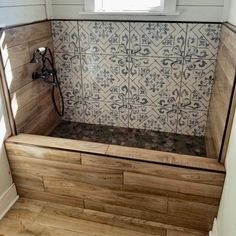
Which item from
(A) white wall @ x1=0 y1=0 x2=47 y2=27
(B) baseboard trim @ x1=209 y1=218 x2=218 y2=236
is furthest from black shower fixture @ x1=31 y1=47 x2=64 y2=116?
(B) baseboard trim @ x1=209 y1=218 x2=218 y2=236

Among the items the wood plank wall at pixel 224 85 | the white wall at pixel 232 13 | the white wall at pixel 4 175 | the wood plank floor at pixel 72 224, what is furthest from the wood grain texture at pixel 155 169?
the white wall at pixel 232 13

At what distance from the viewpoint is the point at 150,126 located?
2.31m

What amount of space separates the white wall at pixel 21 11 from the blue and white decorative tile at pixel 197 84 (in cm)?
123

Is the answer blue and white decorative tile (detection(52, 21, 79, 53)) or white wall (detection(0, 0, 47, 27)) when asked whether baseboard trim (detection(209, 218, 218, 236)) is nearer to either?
blue and white decorative tile (detection(52, 21, 79, 53))

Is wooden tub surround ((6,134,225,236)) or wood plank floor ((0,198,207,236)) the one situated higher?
wooden tub surround ((6,134,225,236))

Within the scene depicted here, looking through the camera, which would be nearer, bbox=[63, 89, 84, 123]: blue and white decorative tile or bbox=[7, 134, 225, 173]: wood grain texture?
bbox=[7, 134, 225, 173]: wood grain texture

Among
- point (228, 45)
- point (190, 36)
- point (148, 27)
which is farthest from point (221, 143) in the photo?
point (148, 27)

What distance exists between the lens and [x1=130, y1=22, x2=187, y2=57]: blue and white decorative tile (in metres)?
1.95

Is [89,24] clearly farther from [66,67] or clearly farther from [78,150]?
[78,150]

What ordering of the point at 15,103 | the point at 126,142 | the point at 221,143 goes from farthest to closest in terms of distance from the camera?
1. the point at 126,142
2. the point at 15,103
3. the point at 221,143

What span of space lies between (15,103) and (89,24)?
86 cm

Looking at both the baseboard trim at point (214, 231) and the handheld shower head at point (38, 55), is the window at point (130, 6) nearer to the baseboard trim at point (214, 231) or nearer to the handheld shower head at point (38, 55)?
the handheld shower head at point (38, 55)

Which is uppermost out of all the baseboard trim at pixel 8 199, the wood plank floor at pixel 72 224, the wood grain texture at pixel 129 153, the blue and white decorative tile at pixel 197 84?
the blue and white decorative tile at pixel 197 84

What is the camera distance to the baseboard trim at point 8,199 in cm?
185
